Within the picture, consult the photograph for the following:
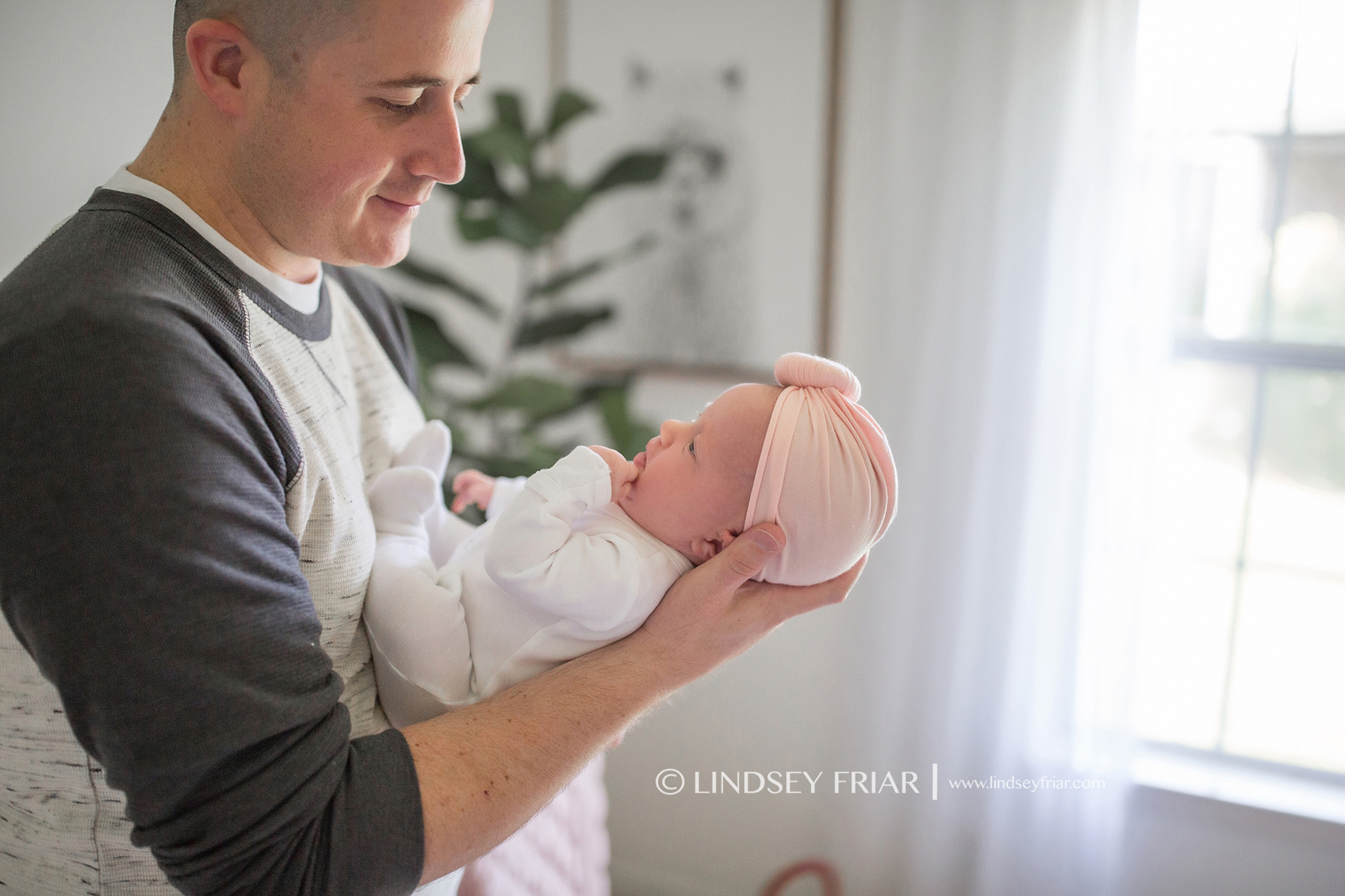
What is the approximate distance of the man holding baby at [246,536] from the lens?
0.67 meters

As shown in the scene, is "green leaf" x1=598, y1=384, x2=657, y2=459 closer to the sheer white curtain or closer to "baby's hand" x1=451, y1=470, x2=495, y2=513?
"baby's hand" x1=451, y1=470, x2=495, y2=513

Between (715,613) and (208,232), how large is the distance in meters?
0.74

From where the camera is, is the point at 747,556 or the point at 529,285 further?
the point at 529,285

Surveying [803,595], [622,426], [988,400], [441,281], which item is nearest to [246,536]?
[803,595]

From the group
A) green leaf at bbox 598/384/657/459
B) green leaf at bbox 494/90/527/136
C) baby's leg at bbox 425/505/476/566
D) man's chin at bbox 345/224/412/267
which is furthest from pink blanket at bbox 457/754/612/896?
green leaf at bbox 494/90/527/136

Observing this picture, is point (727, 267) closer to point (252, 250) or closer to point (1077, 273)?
point (1077, 273)

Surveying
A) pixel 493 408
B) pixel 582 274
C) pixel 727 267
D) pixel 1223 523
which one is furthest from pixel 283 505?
pixel 1223 523

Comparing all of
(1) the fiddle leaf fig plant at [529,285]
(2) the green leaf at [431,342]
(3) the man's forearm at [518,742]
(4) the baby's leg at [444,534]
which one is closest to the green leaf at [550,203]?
(1) the fiddle leaf fig plant at [529,285]

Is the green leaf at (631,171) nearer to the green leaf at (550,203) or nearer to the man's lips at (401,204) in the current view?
the green leaf at (550,203)

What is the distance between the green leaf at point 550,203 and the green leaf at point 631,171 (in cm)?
6

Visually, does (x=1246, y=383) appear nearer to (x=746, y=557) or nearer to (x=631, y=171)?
(x=631, y=171)

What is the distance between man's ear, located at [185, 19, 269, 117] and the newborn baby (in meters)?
0.50

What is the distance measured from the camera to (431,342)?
78.7 inches

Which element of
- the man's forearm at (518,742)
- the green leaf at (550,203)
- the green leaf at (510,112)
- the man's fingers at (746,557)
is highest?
the green leaf at (510,112)
